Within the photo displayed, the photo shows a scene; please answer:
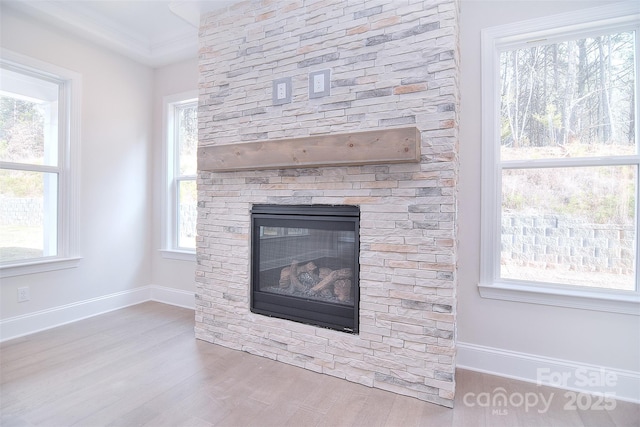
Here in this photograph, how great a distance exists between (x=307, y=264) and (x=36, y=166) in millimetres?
2611

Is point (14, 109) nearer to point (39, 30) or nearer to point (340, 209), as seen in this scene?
point (39, 30)

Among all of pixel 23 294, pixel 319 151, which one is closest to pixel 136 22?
pixel 319 151

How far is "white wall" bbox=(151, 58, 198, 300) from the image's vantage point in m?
3.61

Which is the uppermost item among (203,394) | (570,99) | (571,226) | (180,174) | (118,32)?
(118,32)

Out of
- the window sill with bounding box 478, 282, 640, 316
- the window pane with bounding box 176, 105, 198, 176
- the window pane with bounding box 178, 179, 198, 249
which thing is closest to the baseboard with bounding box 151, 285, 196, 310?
the window pane with bounding box 178, 179, 198, 249

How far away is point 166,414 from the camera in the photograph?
174cm

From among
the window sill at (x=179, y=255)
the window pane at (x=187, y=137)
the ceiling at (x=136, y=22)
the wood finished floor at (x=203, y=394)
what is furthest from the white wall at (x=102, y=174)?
the wood finished floor at (x=203, y=394)

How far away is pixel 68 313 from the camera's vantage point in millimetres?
3072

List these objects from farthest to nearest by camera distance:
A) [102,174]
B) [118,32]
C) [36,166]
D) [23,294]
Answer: [102,174] → [118,32] → [36,166] → [23,294]

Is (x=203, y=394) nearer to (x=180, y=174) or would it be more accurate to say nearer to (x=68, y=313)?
(x=68, y=313)

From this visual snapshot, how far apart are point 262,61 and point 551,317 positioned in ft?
8.84

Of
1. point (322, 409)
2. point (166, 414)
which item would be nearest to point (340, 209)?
point (322, 409)

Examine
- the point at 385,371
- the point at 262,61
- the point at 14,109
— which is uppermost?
the point at 262,61

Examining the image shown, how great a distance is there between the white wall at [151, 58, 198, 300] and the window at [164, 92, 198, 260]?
0.38 ft
